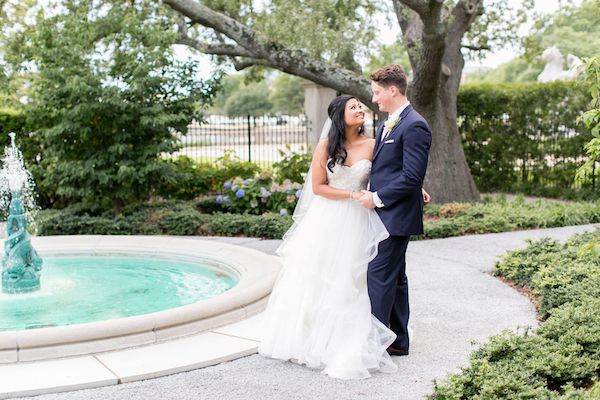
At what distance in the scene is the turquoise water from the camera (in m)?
6.94

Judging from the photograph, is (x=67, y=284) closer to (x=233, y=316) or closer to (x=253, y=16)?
(x=233, y=316)

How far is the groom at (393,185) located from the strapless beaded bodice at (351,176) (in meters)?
0.11

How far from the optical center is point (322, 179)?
5602mm

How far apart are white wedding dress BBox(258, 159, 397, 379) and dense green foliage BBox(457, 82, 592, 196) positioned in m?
11.1

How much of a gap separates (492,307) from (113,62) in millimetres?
7598

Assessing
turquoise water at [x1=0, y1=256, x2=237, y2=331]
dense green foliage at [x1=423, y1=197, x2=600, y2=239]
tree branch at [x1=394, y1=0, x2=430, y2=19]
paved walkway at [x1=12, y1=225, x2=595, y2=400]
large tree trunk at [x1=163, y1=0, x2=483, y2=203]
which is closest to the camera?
paved walkway at [x1=12, y1=225, x2=595, y2=400]

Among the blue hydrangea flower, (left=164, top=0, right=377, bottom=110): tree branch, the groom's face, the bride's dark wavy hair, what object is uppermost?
(left=164, top=0, right=377, bottom=110): tree branch

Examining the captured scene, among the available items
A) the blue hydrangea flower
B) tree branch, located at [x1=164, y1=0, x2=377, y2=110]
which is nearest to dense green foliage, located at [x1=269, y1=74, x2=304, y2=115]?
tree branch, located at [x1=164, y1=0, x2=377, y2=110]

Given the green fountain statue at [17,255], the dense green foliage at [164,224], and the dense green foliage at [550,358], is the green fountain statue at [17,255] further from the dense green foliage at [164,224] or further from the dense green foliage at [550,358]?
the dense green foliage at [550,358]

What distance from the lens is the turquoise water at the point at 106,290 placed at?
273 inches

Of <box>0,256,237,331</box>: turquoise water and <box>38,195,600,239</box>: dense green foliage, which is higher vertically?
<box>38,195,600,239</box>: dense green foliage

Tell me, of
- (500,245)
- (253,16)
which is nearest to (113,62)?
(253,16)

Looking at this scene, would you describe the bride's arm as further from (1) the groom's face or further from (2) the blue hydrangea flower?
(2) the blue hydrangea flower

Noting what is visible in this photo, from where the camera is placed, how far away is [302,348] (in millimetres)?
5438
